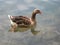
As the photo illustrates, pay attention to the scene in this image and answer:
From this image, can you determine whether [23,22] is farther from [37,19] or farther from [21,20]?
[37,19]

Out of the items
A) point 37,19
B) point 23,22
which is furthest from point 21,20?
point 37,19

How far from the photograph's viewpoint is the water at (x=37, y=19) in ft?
28.9

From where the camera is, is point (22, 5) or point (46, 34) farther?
point (22, 5)

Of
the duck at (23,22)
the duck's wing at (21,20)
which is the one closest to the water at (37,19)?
the duck at (23,22)

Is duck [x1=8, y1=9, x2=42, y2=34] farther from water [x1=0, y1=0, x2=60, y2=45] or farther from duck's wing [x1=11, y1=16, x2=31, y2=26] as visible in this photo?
water [x1=0, y1=0, x2=60, y2=45]

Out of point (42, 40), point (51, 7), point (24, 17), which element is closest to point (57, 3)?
point (51, 7)

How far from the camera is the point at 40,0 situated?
12656mm

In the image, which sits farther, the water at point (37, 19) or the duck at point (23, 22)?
the duck at point (23, 22)

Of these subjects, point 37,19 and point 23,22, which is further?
point 37,19

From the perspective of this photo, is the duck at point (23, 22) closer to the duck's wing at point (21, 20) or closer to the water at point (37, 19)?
the duck's wing at point (21, 20)

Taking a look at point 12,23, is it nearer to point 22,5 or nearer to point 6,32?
point 6,32

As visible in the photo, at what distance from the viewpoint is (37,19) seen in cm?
1068

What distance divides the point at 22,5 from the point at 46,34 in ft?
9.75

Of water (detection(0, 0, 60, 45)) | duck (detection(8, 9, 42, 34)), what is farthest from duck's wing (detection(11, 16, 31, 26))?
water (detection(0, 0, 60, 45))
